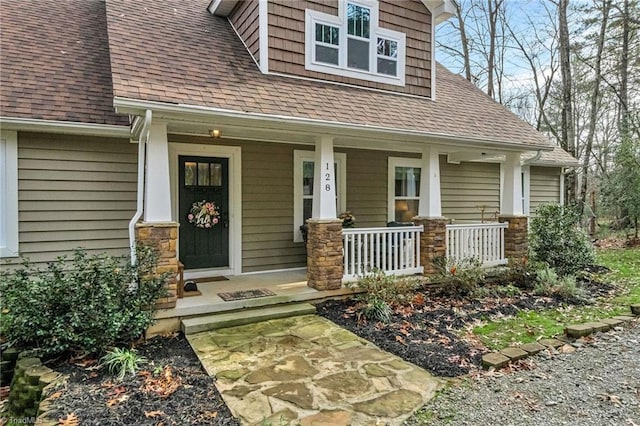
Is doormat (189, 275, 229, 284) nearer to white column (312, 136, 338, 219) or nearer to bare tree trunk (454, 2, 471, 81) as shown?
white column (312, 136, 338, 219)

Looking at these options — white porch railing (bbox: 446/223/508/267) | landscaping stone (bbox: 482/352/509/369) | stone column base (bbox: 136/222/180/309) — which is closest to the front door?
stone column base (bbox: 136/222/180/309)

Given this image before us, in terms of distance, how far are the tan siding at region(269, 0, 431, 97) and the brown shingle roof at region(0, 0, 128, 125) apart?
2632mm

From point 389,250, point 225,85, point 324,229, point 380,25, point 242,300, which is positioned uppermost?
point 380,25

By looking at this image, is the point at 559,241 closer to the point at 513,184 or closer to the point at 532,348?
the point at 513,184

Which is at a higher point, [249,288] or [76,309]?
[76,309]

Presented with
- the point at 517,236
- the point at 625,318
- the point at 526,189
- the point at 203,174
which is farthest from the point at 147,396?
the point at 526,189

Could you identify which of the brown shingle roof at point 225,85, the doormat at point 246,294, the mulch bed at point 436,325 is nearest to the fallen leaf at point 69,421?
the doormat at point 246,294

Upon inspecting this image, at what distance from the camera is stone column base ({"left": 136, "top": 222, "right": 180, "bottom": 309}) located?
448 cm

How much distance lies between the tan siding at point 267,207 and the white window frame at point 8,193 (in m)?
2.85

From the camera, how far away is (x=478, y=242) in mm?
7289

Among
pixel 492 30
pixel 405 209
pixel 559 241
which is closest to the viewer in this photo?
pixel 559 241

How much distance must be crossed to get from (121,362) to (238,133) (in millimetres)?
3765

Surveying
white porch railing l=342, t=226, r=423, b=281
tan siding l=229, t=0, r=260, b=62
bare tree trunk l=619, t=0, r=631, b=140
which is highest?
bare tree trunk l=619, t=0, r=631, b=140

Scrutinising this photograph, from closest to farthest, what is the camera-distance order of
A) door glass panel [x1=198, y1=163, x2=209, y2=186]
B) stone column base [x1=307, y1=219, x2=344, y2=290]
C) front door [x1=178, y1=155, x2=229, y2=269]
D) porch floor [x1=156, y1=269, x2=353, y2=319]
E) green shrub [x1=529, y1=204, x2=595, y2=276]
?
porch floor [x1=156, y1=269, x2=353, y2=319], stone column base [x1=307, y1=219, x2=344, y2=290], front door [x1=178, y1=155, x2=229, y2=269], door glass panel [x1=198, y1=163, x2=209, y2=186], green shrub [x1=529, y1=204, x2=595, y2=276]
